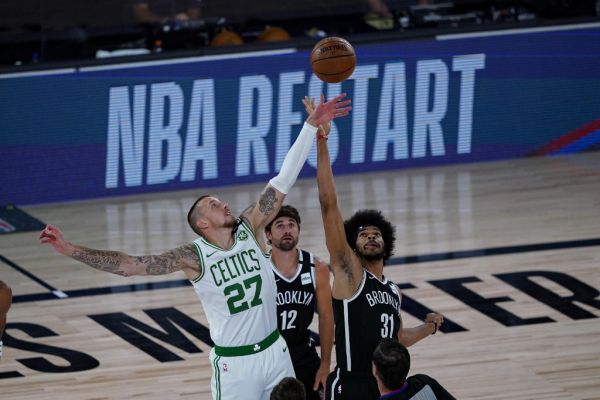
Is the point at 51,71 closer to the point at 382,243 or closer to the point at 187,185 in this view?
the point at 187,185

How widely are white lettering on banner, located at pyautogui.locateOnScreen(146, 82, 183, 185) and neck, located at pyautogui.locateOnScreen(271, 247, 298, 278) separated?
26.9 feet

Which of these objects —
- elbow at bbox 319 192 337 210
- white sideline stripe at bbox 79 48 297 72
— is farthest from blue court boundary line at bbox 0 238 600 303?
elbow at bbox 319 192 337 210

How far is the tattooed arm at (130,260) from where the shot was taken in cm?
584

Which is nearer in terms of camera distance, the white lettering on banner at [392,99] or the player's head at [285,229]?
the player's head at [285,229]

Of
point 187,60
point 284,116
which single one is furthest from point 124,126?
point 284,116

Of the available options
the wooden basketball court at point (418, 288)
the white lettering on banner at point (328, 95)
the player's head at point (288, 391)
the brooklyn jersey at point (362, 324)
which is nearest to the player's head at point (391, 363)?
the player's head at point (288, 391)

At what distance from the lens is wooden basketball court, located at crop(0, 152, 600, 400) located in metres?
8.52

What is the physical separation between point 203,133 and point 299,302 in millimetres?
8544

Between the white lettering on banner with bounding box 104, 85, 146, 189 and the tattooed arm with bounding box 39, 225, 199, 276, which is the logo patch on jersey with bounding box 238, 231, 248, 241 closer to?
the tattooed arm with bounding box 39, 225, 199, 276

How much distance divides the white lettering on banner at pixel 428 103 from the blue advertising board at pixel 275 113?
0.05 feet

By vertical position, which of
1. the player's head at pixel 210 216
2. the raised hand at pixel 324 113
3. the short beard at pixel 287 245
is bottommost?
the short beard at pixel 287 245

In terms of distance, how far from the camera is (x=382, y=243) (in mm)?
6609

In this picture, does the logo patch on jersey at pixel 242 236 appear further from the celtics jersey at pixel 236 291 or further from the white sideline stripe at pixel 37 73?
the white sideline stripe at pixel 37 73

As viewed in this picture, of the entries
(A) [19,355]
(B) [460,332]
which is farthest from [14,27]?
(B) [460,332]
